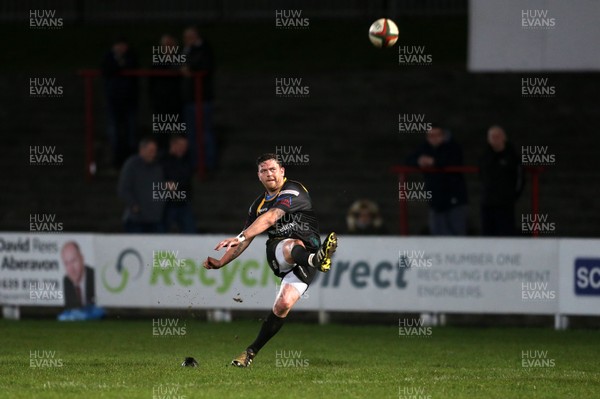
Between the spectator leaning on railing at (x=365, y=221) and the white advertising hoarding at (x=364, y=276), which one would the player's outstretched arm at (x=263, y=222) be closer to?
the white advertising hoarding at (x=364, y=276)

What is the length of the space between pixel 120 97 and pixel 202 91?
62.8 inches

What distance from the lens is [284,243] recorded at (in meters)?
13.6

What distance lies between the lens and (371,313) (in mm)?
19953

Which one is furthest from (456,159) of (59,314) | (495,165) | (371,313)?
(59,314)

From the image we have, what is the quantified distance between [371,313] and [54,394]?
29.6 feet

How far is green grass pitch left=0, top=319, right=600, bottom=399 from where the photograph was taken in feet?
38.8

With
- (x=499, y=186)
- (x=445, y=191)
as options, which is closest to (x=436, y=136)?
(x=445, y=191)

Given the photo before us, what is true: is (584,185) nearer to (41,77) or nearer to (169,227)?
(169,227)

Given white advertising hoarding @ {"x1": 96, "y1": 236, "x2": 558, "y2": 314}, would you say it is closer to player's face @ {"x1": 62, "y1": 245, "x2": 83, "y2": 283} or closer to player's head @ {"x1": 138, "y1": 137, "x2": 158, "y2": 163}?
player's face @ {"x1": 62, "y1": 245, "x2": 83, "y2": 283}

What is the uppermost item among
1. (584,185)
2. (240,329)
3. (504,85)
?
(504,85)

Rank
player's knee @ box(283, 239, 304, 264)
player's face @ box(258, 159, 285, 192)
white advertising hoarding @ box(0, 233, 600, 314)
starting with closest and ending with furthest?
player's knee @ box(283, 239, 304, 264) < player's face @ box(258, 159, 285, 192) < white advertising hoarding @ box(0, 233, 600, 314)

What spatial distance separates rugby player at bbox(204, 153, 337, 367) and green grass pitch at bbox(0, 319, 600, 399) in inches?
20.1

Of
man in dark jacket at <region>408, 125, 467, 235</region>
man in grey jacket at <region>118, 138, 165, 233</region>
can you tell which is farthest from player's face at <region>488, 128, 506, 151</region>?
man in grey jacket at <region>118, 138, 165, 233</region>

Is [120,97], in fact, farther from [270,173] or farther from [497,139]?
[270,173]
